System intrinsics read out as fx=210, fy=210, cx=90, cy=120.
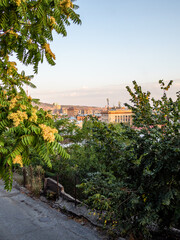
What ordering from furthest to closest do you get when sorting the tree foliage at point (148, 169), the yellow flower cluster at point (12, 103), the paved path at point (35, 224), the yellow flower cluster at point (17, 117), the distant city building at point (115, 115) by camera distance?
the distant city building at point (115, 115)
the paved path at point (35, 224)
the tree foliage at point (148, 169)
the yellow flower cluster at point (12, 103)
the yellow flower cluster at point (17, 117)

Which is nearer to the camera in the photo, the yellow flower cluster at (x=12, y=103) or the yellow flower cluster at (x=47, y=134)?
the yellow flower cluster at (x=47, y=134)

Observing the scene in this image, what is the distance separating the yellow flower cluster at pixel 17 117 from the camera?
2506 mm

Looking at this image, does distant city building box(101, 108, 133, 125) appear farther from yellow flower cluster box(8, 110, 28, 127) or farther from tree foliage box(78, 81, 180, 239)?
yellow flower cluster box(8, 110, 28, 127)

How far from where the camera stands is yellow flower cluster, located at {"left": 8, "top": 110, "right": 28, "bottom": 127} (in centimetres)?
251

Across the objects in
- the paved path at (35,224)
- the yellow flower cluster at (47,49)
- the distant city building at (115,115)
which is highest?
the yellow flower cluster at (47,49)

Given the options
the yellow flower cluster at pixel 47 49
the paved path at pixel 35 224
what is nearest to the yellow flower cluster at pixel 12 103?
the yellow flower cluster at pixel 47 49

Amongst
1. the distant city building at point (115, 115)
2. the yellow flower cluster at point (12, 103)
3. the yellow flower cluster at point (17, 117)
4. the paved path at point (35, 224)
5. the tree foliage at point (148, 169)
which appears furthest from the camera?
the distant city building at point (115, 115)

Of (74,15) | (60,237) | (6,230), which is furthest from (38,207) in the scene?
(74,15)

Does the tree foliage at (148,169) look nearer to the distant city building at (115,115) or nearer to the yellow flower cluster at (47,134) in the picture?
the yellow flower cluster at (47,134)

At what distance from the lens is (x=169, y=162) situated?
397cm

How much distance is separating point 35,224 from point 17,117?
625 cm

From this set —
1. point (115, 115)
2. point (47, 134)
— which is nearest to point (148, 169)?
point (47, 134)

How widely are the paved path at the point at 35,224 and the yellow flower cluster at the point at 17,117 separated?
211 inches

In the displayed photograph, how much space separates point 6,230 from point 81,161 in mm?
4391
